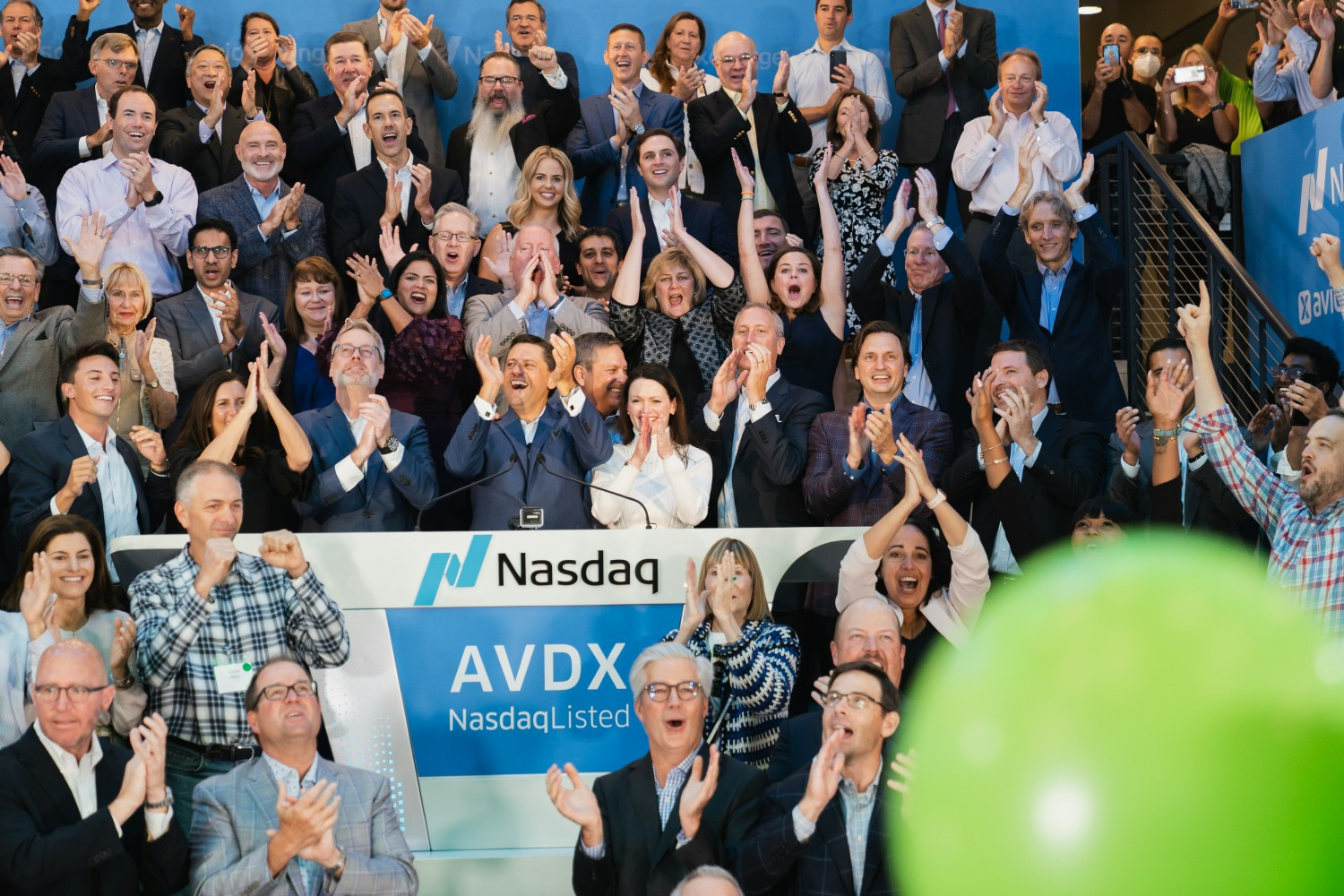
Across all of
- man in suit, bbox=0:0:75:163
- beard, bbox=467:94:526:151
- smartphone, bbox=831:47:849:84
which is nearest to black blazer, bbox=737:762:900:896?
beard, bbox=467:94:526:151

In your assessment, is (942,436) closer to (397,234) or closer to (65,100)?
(397,234)

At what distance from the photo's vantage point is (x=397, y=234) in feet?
24.4

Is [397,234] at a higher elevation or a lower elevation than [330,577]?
higher

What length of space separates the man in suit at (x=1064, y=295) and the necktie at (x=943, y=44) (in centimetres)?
141

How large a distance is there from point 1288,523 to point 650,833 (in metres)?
2.07

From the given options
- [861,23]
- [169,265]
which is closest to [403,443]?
[169,265]

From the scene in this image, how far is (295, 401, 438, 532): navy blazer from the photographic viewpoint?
5805 mm

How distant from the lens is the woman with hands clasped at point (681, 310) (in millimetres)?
6887

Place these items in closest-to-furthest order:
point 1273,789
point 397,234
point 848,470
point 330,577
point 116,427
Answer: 1. point 1273,789
2. point 330,577
3. point 848,470
4. point 116,427
5. point 397,234

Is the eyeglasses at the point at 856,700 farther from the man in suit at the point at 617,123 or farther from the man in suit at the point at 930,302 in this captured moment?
the man in suit at the point at 617,123

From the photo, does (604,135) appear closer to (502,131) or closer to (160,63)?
(502,131)

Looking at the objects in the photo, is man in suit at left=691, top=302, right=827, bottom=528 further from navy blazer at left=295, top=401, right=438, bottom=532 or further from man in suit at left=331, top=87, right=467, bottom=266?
man in suit at left=331, top=87, right=467, bottom=266

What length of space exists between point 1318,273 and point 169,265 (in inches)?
201

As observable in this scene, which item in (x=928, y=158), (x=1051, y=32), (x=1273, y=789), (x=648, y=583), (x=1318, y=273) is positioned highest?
(x=1051, y=32)
